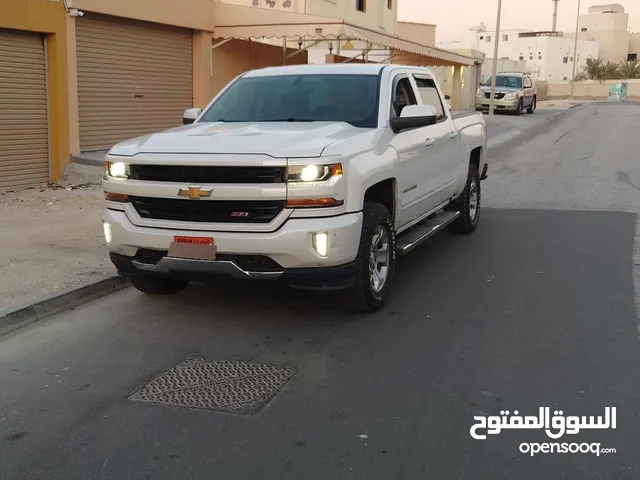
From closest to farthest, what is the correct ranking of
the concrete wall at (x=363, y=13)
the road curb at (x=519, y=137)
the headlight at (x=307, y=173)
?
the headlight at (x=307, y=173)
the road curb at (x=519, y=137)
the concrete wall at (x=363, y=13)

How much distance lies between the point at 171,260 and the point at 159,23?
12.0 metres

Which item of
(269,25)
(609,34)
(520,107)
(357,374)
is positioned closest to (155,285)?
(357,374)

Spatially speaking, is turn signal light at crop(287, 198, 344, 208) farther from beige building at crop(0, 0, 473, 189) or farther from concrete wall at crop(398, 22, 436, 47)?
concrete wall at crop(398, 22, 436, 47)

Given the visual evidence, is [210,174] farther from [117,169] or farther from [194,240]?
[117,169]

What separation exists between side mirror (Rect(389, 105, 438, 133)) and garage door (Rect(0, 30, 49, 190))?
7957 millimetres

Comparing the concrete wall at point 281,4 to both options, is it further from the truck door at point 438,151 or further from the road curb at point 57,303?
the road curb at point 57,303

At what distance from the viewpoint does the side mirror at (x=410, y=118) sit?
6348 millimetres

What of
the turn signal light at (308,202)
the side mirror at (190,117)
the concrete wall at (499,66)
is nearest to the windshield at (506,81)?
the concrete wall at (499,66)

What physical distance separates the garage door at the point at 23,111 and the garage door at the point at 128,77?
1453mm

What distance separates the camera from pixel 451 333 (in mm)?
5535

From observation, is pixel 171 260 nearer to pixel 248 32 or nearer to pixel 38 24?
pixel 38 24


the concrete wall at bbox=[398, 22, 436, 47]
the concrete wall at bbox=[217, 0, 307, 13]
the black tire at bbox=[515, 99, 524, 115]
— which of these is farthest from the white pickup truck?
the concrete wall at bbox=[398, 22, 436, 47]

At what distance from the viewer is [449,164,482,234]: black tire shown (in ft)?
29.2

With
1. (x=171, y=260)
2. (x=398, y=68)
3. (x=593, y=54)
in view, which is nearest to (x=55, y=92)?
(x=398, y=68)
